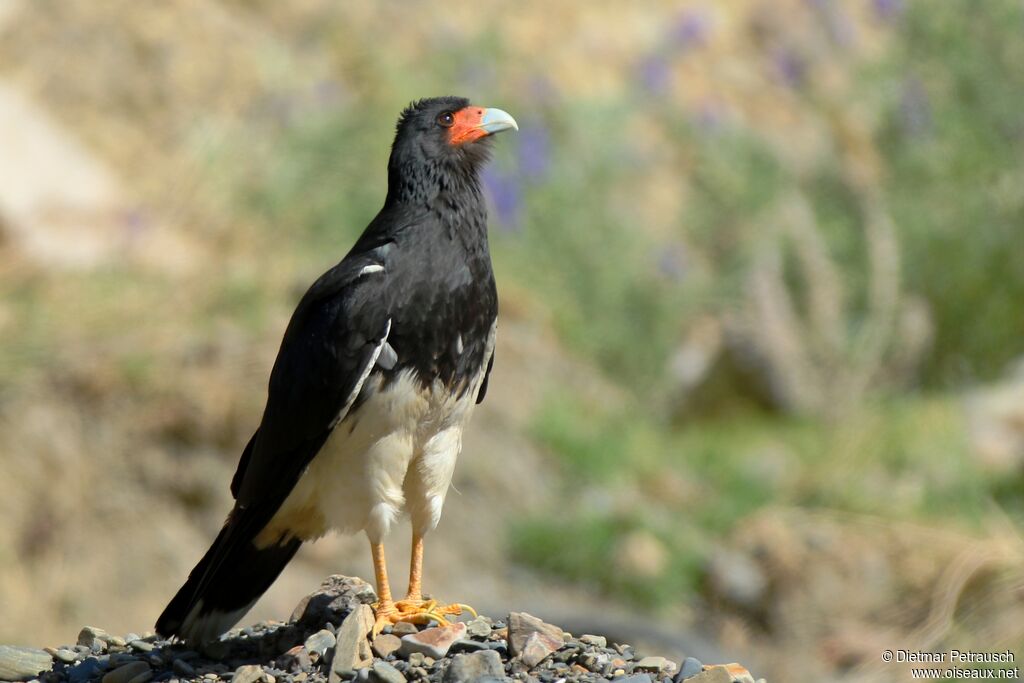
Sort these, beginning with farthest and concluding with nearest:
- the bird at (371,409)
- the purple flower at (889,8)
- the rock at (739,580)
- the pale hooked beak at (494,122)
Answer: the purple flower at (889,8) < the rock at (739,580) < the pale hooked beak at (494,122) < the bird at (371,409)

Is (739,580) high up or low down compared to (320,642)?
up

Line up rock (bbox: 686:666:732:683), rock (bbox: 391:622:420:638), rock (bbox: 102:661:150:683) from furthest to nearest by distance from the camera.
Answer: rock (bbox: 391:622:420:638), rock (bbox: 102:661:150:683), rock (bbox: 686:666:732:683)

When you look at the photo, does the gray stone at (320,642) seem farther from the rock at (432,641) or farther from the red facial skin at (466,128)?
the red facial skin at (466,128)

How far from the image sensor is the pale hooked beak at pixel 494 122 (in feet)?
12.7

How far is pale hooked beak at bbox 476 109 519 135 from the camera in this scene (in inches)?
152

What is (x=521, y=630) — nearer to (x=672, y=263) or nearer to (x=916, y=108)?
(x=672, y=263)

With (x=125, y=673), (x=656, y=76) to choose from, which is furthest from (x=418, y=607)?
(x=656, y=76)

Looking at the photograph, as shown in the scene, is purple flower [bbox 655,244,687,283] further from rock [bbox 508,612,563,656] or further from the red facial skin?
rock [bbox 508,612,563,656]

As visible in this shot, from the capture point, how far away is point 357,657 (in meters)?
3.10

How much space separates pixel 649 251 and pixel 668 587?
2850 millimetres

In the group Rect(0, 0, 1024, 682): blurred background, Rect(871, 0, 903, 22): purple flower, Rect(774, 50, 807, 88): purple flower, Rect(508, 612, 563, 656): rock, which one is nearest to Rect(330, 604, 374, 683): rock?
Rect(508, 612, 563, 656): rock

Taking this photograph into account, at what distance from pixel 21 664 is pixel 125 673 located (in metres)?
0.31

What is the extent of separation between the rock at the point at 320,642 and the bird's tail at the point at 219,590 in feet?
1.08

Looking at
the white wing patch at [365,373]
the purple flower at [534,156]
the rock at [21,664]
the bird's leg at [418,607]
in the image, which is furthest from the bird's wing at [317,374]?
the purple flower at [534,156]
